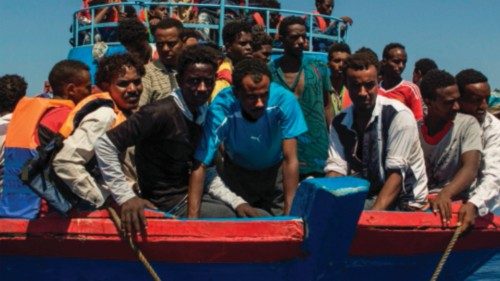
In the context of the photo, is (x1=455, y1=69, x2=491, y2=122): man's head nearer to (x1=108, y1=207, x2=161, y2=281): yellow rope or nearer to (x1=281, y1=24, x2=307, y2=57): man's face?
(x1=281, y1=24, x2=307, y2=57): man's face

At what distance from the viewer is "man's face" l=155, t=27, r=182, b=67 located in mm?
6422

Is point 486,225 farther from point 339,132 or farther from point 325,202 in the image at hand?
point 325,202

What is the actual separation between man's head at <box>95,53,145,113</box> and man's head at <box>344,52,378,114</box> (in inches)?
51.1

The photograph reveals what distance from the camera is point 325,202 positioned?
4008 mm

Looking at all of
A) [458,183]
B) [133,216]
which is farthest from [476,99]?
[133,216]

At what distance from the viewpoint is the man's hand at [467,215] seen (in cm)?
471

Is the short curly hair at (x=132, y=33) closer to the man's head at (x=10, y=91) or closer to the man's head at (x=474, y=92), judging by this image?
A: the man's head at (x=10, y=91)

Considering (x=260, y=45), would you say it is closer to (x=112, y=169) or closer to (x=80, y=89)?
(x=80, y=89)

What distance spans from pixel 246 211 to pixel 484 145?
1.61m

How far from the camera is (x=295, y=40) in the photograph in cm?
642

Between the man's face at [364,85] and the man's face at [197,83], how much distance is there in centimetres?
85

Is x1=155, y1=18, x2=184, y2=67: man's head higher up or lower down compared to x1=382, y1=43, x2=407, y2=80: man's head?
higher up

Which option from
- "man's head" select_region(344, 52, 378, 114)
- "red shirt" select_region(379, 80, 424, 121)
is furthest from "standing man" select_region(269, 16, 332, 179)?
"man's head" select_region(344, 52, 378, 114)

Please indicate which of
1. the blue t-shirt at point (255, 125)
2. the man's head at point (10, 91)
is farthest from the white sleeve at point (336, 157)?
the man's head at point (10, 91)
